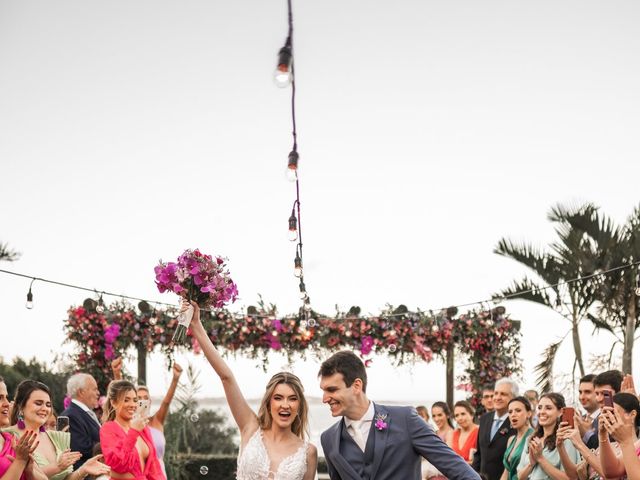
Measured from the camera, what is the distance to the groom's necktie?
140 inches

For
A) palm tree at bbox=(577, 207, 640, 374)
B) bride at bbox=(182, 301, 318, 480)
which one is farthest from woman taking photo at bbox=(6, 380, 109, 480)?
palm tree at bbox=(577, 207, 640, 374)

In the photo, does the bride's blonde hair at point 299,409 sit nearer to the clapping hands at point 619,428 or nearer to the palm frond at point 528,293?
the clapping hands at point 619,428

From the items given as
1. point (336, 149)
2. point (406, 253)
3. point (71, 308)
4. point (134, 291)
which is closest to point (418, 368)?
point (406, 253)

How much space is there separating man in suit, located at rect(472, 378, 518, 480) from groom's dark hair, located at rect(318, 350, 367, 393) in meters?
3.82

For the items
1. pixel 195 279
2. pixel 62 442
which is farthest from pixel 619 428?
pixel 62 442

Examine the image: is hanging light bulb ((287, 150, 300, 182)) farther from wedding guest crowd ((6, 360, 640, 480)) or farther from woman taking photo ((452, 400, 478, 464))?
woman taking photo ((452, 400, 478, 464))

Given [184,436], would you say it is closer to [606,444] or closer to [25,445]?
[25,445]

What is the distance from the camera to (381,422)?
3.53 meters

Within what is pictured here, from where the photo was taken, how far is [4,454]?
181 inches

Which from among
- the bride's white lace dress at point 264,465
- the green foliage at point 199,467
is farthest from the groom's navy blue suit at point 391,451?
the green foliage at point 199,467

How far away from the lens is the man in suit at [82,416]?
6.71 metres

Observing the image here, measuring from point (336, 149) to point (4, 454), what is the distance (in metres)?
6.90

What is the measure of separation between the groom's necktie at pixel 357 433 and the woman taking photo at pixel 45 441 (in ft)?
6.74

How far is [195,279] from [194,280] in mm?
12
